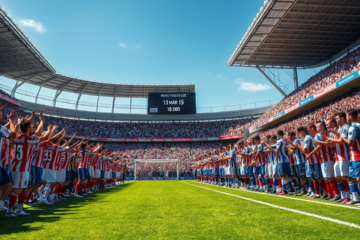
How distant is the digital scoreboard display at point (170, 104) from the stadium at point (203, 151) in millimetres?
172

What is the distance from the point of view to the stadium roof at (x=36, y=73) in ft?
78.8

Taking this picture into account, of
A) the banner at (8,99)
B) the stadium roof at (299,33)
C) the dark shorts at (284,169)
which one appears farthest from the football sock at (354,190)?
the banner at (8,99)

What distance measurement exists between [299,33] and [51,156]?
82.1 feet

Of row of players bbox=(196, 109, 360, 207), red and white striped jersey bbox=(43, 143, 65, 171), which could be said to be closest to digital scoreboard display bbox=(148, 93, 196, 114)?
row of players bbox=(196, 109, 360, 207)

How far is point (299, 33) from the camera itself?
24047 millimetres

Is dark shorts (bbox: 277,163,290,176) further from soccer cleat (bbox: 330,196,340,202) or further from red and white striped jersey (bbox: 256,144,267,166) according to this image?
soccer cleat (bbox: 330,196,340,202)

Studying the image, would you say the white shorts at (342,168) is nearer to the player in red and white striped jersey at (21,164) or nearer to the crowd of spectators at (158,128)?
the player in red and white striped jersey at (21,164)

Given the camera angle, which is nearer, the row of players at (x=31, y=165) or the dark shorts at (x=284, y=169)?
the row of players at (x=31, y=165)

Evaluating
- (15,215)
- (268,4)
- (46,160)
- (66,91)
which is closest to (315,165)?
(15,215)

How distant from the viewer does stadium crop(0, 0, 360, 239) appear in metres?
3.94

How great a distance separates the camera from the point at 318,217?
3826mm

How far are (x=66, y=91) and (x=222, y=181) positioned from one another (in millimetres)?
36189

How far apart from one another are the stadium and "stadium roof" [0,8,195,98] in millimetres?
193

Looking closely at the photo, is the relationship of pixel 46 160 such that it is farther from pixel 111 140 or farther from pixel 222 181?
pixel 111 140
